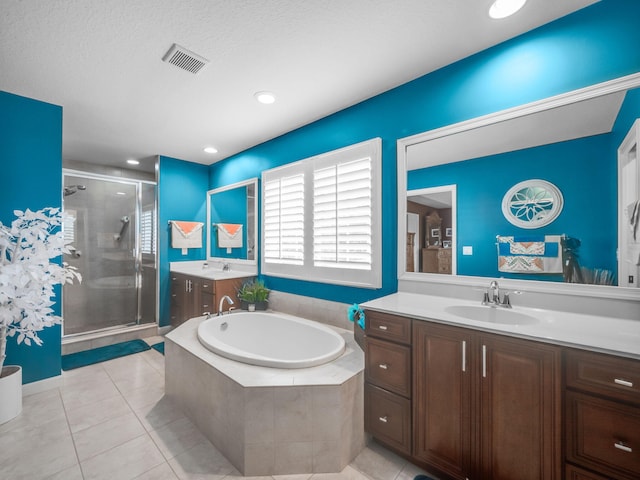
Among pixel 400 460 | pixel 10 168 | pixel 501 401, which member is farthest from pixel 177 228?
pixel 501 401

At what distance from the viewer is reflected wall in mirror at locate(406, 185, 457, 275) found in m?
1.94

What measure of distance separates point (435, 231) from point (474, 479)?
1363 millimetres

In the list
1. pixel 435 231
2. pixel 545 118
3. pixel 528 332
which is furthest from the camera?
pixel 435 231

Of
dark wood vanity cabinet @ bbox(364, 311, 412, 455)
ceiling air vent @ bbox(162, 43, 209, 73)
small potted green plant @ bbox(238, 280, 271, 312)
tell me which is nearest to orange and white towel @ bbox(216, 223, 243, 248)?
small potted green plant @ bbox(238, 280, 271, 312)

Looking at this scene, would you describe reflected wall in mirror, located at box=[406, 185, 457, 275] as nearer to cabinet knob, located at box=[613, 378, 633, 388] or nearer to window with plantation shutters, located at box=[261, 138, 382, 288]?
window with plantation shutters, located at box=[261, 138, 382, 288]

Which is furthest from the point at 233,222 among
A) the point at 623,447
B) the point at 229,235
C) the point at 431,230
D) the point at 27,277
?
the point at 623,447

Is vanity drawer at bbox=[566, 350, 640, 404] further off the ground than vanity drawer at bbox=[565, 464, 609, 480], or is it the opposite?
vanity drawer at bbox=[566, 350, 640, 404]

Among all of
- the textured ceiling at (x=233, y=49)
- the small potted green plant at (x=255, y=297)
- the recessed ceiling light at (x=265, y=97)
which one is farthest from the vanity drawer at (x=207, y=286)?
the recessed ceiling light at (x=265, y=97)

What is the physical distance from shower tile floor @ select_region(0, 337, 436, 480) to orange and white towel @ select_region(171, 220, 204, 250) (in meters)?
1.93

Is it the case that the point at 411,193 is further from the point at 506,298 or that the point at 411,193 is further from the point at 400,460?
the point at 400,460

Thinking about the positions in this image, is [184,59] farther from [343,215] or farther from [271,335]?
[271,335]

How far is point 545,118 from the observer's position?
63.1 inches

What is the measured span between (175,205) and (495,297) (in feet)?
13.2

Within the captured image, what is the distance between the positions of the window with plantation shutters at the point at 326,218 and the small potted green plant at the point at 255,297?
8.0 inches
